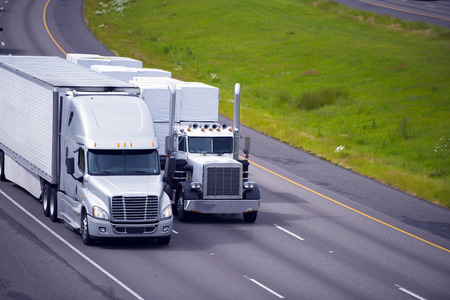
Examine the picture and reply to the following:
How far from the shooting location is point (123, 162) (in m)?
23.2

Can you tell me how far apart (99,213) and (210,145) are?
244 inches

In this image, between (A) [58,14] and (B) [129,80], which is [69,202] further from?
(A) [58,14]

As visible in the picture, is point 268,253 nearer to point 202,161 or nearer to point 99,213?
point 202,161

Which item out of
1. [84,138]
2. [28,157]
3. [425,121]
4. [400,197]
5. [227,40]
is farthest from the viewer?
[227,40]

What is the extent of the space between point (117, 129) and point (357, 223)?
32.2 feet

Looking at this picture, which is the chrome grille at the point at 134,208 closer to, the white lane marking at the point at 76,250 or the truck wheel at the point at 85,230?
the truck wheel at the point at 85,230

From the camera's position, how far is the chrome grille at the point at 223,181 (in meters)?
25.5

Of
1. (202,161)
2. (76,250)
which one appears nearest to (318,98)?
(202,161)

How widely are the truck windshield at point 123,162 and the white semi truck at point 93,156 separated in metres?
0.03

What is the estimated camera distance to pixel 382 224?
2750 centimetres

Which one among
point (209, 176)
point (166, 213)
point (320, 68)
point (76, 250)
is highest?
point (320, 68)

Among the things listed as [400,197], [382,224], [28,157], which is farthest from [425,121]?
[28,157]

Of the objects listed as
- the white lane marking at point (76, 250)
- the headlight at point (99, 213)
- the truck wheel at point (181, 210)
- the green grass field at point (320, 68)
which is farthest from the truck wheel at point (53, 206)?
the green grass field at point (320, 68)

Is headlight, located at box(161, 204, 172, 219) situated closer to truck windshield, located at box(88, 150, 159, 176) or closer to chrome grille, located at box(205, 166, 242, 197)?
truck windshield, located at box(88, 150, 159, 176)
